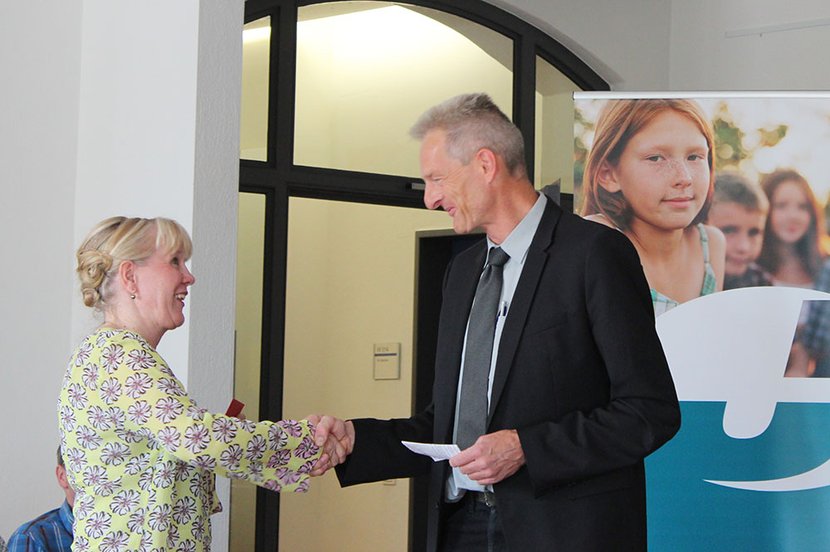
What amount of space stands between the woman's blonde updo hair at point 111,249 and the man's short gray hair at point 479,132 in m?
0.70

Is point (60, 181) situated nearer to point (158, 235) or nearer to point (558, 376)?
point (158, 235)

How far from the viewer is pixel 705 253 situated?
4.60m

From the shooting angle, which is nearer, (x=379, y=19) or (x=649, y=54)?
(x=379, y=19)

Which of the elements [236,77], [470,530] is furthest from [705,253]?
[470,530]

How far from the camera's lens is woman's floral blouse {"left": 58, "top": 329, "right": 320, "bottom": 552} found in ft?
8.54

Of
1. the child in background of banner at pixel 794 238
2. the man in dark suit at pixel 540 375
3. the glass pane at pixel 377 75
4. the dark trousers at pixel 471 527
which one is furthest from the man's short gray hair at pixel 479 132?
the glass pane at pixel 377 75

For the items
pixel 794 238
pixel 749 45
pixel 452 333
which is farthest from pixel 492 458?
pixel 749 45

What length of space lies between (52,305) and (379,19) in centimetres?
248

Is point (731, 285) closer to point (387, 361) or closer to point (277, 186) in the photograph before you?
point (277, 186)

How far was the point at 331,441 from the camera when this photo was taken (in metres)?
3.02

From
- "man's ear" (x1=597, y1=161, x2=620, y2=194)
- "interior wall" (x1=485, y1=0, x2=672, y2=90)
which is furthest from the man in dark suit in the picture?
"interior wall" (x1=485, y1=0, x2=672, y2=90)

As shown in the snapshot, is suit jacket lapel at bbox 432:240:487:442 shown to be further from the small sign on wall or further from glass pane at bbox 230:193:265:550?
the small sign on wall

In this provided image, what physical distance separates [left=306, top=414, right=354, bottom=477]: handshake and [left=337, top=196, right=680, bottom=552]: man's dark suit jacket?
328 mm

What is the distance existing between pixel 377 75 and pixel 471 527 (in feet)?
13.2
